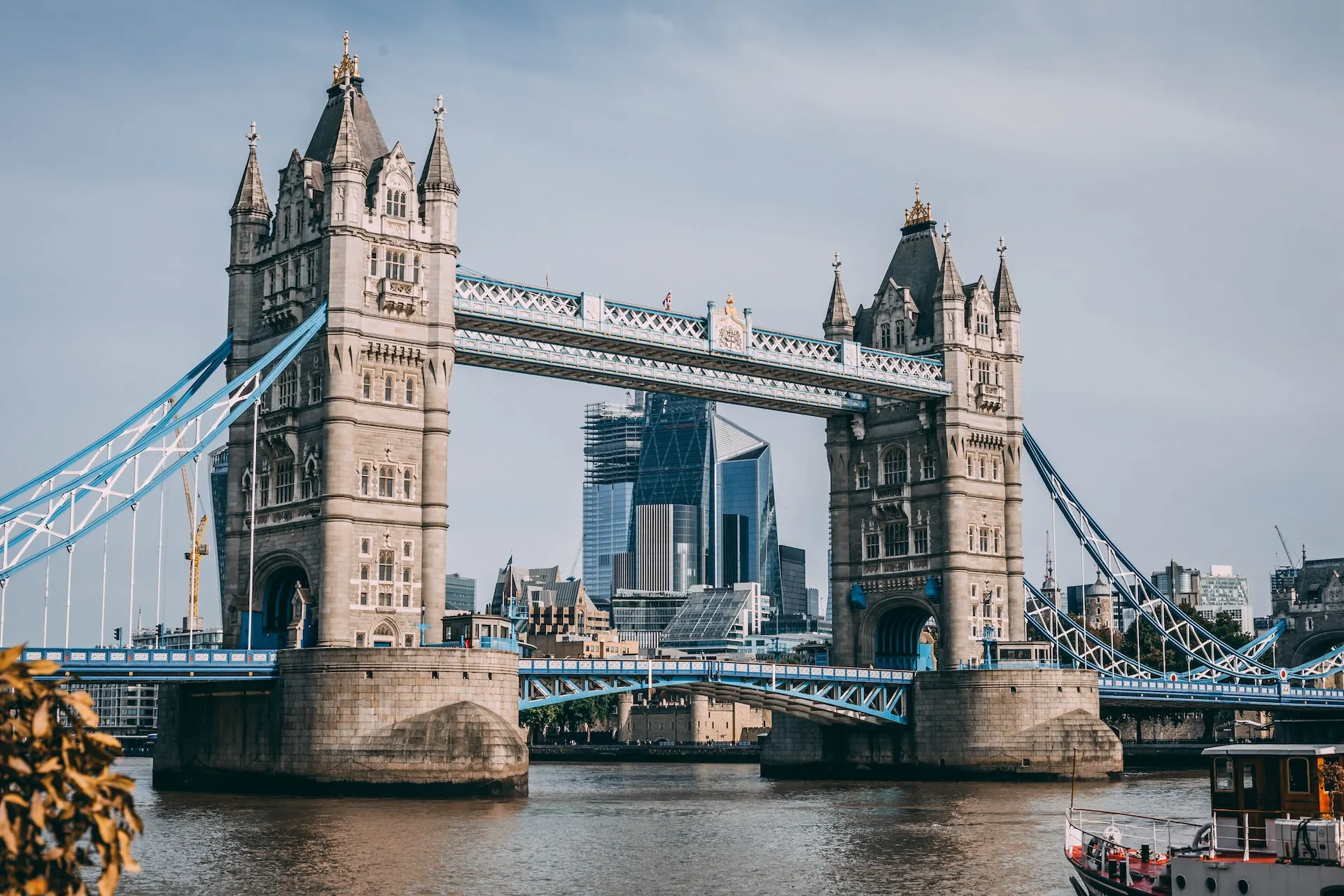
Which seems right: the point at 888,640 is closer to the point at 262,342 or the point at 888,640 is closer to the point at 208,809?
the point at 262,342

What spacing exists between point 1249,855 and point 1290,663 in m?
117

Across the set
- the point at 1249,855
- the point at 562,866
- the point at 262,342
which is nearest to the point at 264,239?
the point at 262,342

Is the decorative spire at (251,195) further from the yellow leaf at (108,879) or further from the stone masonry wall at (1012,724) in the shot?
the yellow leaf at (108,879)

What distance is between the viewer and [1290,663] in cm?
14225

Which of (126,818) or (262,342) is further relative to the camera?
(262,342)

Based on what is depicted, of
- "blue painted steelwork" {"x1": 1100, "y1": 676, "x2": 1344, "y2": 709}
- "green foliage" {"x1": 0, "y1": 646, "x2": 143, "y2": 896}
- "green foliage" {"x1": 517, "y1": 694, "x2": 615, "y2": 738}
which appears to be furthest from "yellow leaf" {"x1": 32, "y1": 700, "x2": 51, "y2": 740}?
"green foliage" {"x1": 517, "y1": 694, "x2": 615, "y2": 738}

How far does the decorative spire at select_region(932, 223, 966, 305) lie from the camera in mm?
98188

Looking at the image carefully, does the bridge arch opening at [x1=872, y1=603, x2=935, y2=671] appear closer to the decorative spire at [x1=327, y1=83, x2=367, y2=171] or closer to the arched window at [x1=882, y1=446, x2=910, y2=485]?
the arched window at [x1=882, y1=446, x2=910, y2=485]

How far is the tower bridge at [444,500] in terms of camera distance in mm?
69812

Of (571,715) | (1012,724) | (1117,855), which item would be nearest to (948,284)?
(1012,724)

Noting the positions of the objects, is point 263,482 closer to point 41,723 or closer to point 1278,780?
point 1278,780

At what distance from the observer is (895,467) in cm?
10044

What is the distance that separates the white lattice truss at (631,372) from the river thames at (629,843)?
20.6m

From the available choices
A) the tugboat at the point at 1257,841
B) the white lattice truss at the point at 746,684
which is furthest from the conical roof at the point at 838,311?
the tugboat at the point at 1257,841
